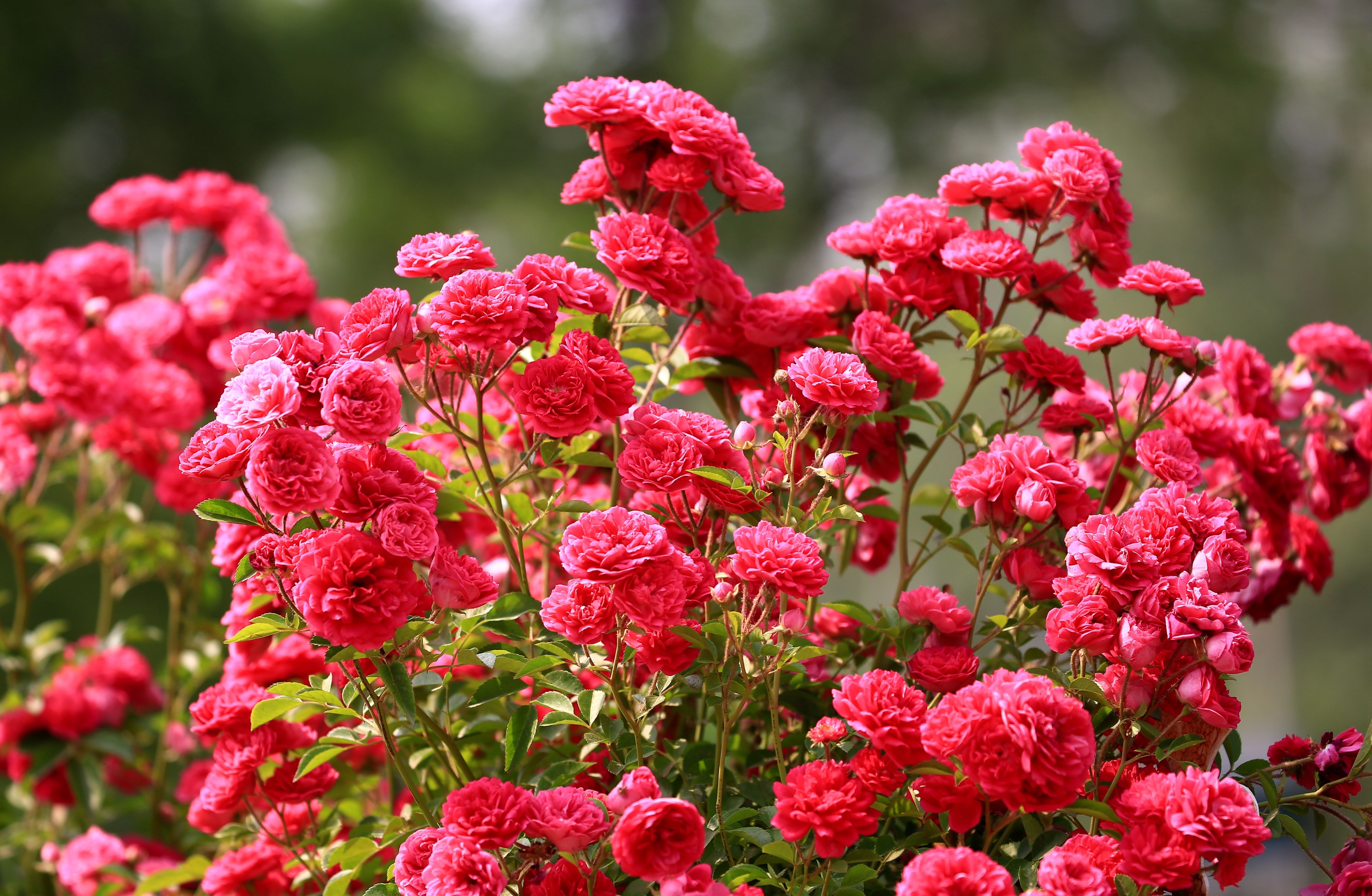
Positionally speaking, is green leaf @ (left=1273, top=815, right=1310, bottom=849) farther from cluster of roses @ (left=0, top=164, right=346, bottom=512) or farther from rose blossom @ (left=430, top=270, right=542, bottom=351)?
cluster of roses @ (left=0, top=164, right=346, bottom=512)

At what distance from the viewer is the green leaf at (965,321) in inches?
37.6

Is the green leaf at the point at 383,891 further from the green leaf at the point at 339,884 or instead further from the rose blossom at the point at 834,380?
the rose blossom at the point at 834,380

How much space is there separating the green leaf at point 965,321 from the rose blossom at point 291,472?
0.53m

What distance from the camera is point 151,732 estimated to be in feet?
5.40

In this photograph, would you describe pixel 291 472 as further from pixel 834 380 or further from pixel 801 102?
pixel 801 102

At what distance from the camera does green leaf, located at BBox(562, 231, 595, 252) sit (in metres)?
0.98

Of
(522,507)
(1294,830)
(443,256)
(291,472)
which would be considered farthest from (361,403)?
(1294,830)

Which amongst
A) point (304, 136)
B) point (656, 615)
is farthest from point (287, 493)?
point (304, 136)

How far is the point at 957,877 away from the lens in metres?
0.65

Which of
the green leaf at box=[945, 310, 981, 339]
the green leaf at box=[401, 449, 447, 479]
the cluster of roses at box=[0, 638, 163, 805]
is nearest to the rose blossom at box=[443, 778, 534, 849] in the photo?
the green leaf at box=[401, 449, 447, 479]

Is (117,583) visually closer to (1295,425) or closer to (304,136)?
(1295,425)

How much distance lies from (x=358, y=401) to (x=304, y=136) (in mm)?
7162

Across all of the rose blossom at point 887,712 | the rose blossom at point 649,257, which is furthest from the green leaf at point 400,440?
the rose blossom at point 887,712

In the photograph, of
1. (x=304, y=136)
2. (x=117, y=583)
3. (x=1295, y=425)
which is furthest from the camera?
(x=304, y=136)
